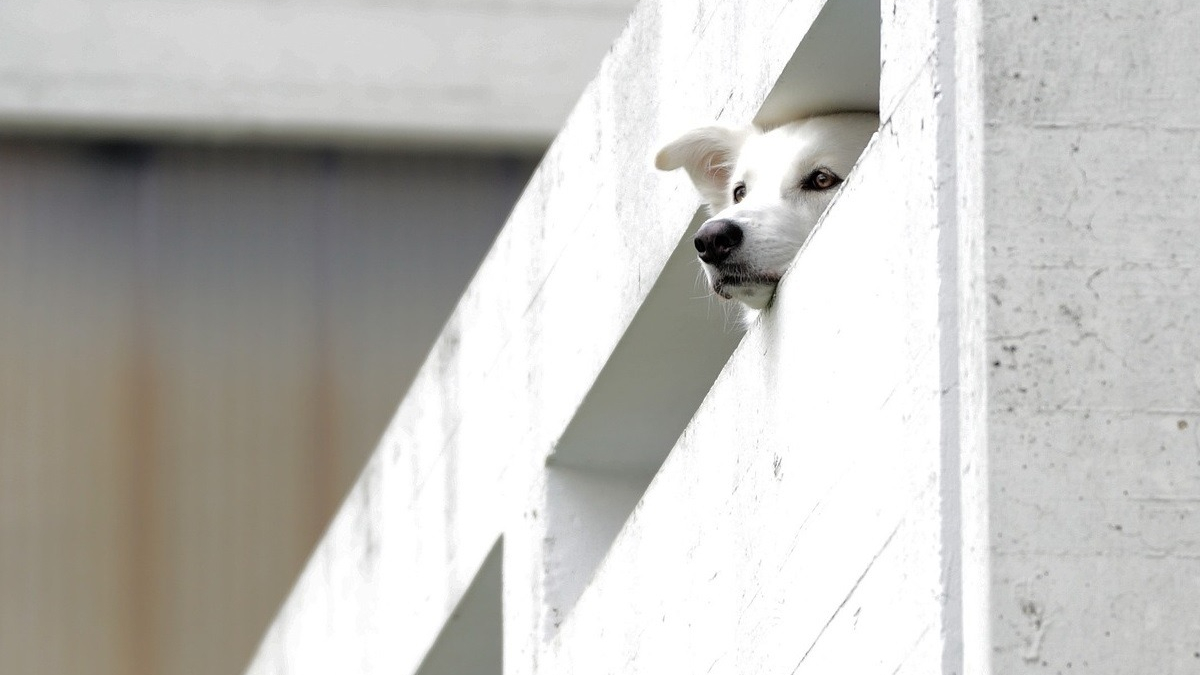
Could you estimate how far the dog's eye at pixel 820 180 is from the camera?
5346mm

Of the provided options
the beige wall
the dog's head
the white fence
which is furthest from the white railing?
the beige wall

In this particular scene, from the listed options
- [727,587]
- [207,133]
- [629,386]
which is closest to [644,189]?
[629,386]

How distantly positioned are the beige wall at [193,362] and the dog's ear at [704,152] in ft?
27.8

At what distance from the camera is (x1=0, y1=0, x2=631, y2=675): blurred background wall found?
43.2 feet

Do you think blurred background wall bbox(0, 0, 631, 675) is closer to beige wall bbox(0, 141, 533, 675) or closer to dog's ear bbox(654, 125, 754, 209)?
beige wall bbox(0, 141, 533, 675)

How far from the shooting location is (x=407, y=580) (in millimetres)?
7438

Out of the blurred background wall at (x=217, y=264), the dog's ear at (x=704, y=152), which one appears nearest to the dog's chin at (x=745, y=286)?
the dog's ear at (x=704, y=152)

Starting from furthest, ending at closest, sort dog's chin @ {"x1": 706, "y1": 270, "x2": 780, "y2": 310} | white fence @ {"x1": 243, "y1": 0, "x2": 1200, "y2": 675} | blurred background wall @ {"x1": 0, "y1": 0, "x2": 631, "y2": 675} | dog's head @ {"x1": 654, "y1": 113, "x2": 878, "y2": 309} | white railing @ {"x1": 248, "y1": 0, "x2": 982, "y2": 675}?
blurred background wall @ {"x1": 0, "y1": 0, "x2": 631, "y2": 675}, dog's head @ {"x1": 654, "y1": 113, "x2": 878, "y2": 309}, dog's chin @ {"x1": 706, "y1": 270, "x2": 780, "y2": 310}, white railing @ {"x1": 248, "y1": 0, "x2": 982, "y2": 675}, white fence @ {"x1": 243, "y1": 0, "x2": 1200, "y2": 675}

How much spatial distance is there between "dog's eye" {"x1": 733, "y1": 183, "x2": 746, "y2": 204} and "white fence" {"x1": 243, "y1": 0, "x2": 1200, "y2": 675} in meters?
0.17

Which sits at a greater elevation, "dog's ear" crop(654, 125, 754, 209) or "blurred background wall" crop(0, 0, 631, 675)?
"blurred background wall" crop(0, 0, 631, 675)

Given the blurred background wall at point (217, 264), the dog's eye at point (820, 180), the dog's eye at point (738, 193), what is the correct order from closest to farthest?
the dog's eye at point (820, 180) → the dog's eye at point (738, 193) → the blurred background wall at point (217, 264)

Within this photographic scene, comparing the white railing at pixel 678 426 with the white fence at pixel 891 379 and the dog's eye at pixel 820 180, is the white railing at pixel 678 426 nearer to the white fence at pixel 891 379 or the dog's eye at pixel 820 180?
the white fence at pixel 891 379

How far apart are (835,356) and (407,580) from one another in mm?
3776

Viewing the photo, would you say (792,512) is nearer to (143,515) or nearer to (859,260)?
(859,260)
